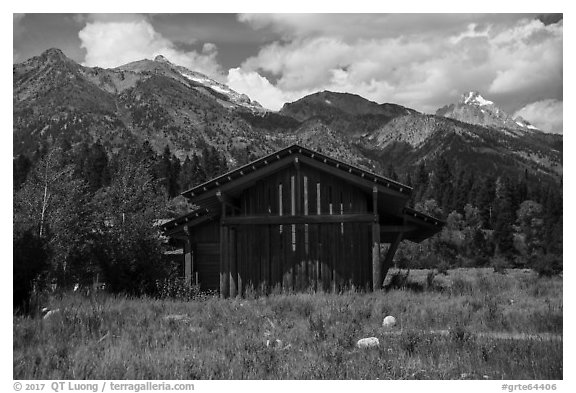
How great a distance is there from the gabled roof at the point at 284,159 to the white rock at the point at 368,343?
7.24m

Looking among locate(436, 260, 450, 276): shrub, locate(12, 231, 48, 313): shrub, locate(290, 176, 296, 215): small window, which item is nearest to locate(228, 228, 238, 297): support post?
locate(290, 176, 296, 215): small window

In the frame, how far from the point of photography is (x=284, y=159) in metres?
17.3

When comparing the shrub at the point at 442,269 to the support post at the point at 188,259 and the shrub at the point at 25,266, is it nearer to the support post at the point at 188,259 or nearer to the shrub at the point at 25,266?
the support post at the point at 188,259

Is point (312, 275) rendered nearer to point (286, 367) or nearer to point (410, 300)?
point (410, 300)

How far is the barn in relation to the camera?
17.2 metres

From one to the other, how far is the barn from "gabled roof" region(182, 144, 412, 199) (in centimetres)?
3

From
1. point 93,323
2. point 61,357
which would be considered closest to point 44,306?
point 93,323

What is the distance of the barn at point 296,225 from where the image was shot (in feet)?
56.6

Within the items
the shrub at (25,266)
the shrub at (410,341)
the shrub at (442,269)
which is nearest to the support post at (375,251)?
the shrub at (410,341)

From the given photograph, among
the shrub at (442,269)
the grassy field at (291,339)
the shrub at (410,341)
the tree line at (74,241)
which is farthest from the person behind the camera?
the shrub at (442,269)

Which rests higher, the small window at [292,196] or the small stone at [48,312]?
the small window at [292,196]

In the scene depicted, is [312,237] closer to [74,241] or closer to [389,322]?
[389,322]

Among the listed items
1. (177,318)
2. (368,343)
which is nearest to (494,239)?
(177,318)

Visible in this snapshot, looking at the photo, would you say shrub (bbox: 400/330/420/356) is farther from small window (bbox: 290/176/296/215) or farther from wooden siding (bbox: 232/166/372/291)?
small window (bbox: 290/176/296/215)
